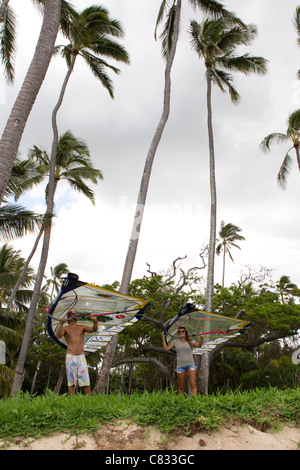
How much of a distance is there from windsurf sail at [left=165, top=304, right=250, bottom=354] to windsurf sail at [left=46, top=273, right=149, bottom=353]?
0.80 meters

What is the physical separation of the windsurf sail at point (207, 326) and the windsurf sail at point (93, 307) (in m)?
0.80

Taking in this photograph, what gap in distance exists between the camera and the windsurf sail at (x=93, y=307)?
6736 millimetres

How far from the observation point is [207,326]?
348 inches

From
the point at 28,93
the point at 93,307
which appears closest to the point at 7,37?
the point at 28,93

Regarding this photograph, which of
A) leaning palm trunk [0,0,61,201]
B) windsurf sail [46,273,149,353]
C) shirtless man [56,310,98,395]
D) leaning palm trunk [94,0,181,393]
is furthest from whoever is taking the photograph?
leaning palm trunk [94,0,181,393]

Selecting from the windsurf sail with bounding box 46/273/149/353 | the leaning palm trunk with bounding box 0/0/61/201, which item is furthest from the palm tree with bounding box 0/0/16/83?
the windsurf sail with bounding box 46/273/149/353

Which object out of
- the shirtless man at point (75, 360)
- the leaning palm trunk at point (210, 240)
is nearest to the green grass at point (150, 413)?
the shirtless man at point (75, 360)

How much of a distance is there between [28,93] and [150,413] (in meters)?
6.45

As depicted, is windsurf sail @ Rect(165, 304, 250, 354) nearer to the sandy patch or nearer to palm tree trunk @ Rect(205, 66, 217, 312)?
the sandy patch

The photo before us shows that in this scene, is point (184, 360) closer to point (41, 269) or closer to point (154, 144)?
point (154, 144)

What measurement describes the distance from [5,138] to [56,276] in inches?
1331

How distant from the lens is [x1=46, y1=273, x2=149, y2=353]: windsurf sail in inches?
265

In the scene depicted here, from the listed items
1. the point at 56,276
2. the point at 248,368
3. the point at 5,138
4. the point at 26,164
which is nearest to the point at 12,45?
the point at 26,164
